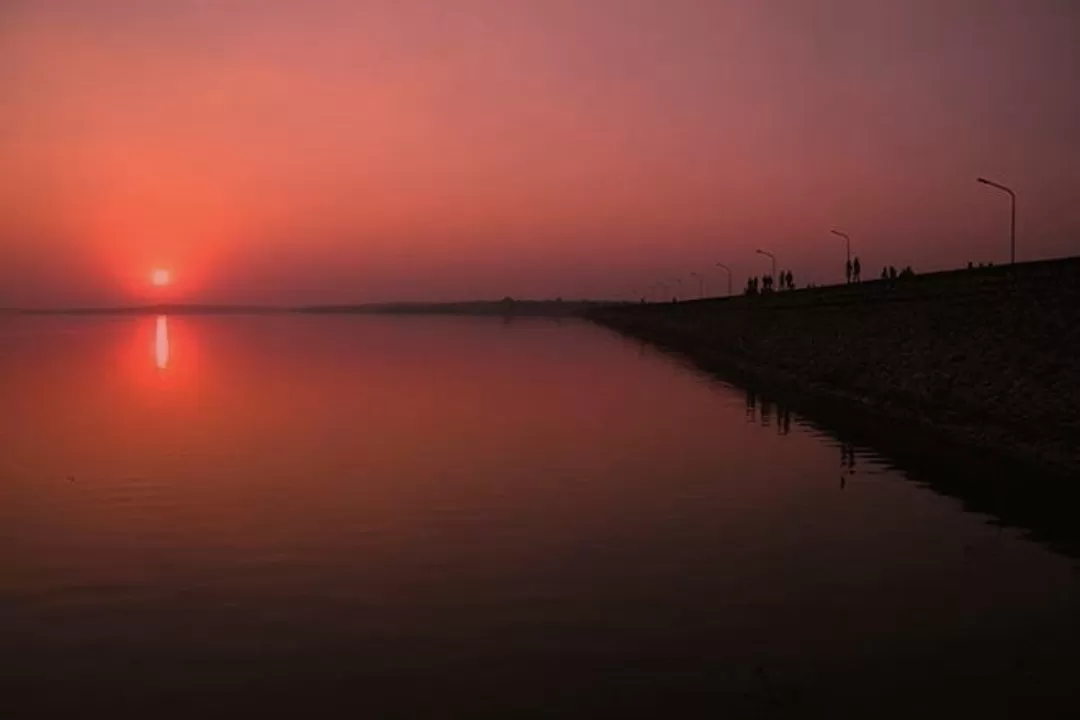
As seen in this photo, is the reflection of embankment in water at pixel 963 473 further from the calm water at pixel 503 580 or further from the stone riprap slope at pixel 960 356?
the stone riprap slope at pixel 960 356

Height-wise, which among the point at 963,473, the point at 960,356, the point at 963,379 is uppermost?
the point at 960,356

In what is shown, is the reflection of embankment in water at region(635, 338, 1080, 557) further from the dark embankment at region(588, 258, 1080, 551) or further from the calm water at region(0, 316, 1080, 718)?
the calm water at region(0, 316, 1080, 718)

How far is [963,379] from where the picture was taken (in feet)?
122

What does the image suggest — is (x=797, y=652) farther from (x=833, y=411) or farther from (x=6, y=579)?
(x=833, y=411)

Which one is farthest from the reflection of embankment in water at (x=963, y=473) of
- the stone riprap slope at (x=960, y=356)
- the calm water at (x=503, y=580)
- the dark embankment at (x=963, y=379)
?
the stone riprap slope at (x=960, y=356)

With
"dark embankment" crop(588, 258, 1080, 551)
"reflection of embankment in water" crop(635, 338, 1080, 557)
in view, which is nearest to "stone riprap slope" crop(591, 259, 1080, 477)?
"dark embankment" crop(588, 258, 1080, 551)

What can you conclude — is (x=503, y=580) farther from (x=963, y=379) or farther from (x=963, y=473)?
(x=963, y=379)

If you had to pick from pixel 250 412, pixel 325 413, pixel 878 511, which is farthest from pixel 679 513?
pixel 250 412

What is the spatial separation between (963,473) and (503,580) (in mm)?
16211

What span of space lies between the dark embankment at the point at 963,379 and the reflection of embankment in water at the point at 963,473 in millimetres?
65

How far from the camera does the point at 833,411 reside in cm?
4062

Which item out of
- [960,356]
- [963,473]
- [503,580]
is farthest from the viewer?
[960,356]

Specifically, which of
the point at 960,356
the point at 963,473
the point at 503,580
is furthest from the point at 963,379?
the point at 503,580

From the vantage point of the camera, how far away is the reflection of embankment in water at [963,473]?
19.4 m
